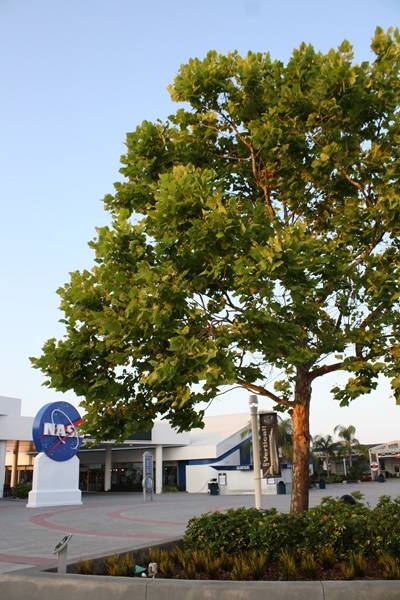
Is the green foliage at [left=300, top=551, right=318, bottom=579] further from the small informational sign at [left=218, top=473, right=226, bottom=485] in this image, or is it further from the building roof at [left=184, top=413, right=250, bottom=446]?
the building roof at [left=184, top=413, right=250, bottom=446]

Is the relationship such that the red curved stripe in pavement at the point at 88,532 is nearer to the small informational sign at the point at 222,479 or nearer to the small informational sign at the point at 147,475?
the small informational sign at the point at 147,475

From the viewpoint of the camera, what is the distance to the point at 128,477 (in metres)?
55.0

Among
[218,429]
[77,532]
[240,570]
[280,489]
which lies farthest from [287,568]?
[218,429]

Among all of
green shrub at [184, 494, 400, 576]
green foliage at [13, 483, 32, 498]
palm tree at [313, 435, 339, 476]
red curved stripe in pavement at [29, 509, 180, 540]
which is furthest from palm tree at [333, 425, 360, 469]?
green shrub at [184, 494, 400, 576]

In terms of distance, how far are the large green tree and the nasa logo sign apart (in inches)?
832

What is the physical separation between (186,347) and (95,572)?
3.57 meters

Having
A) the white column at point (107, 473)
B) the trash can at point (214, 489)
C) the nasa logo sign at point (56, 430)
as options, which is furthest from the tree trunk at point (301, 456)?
the white column at point (107, 473)

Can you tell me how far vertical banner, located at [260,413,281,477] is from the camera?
10.7 metres

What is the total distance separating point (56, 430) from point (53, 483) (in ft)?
9.90

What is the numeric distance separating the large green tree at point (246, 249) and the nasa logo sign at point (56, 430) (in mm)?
21126

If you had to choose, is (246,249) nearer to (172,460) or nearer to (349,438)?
(172,460)

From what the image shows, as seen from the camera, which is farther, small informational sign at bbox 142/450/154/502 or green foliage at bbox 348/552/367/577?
small informational sign at bbox 142/450/154/502

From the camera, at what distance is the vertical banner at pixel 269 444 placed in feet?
35.0

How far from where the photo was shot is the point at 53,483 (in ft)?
97.6
